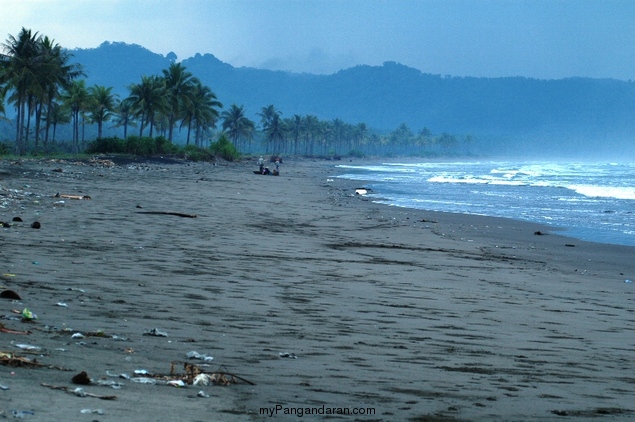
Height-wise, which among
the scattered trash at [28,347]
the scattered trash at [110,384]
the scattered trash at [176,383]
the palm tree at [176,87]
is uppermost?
the palm tree at [176,87]

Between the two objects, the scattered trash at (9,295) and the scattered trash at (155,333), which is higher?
the scattered trash at (9,295)

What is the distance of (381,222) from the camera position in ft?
67.8

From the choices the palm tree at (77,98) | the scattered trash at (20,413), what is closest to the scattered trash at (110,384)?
the scattered trash at (20,413)

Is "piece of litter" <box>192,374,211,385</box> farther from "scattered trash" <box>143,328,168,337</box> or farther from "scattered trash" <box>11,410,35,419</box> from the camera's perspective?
"scattered trash" <box>143,328,168,337</box>

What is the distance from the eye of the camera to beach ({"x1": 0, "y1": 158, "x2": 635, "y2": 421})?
4.42 metres

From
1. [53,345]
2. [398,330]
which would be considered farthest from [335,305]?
[53,345]

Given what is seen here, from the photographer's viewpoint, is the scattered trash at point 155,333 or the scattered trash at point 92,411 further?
the scattered trash at point 155,333

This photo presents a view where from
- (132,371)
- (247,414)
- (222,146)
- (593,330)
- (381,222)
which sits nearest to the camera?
(247,414)

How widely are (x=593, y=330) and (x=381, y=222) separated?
13.1 meters

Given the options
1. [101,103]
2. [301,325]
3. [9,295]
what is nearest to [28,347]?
[9,295]

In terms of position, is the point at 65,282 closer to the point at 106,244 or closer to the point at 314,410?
the point at 106,244

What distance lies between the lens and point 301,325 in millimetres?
6785

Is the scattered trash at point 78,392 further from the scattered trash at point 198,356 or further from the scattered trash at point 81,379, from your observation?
the scattered trash at point 198,356

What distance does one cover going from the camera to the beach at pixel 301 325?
4.42m
